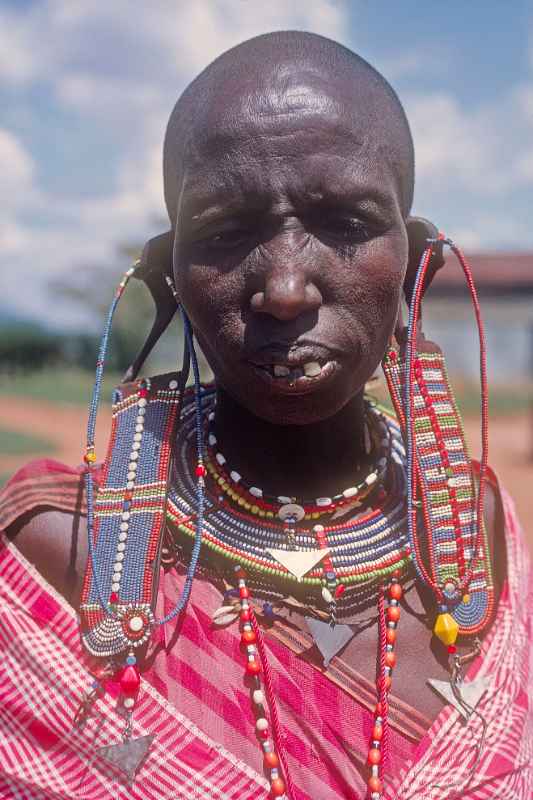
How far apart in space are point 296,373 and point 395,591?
52 centimetres

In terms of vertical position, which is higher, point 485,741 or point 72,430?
point 72,430

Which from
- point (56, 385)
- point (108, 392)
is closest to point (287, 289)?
point (108, 392)

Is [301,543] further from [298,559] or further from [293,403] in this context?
[293,403]

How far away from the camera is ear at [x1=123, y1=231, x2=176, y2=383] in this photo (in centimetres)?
159

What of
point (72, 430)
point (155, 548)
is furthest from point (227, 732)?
point (72, 430)

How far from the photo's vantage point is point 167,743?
1343mm

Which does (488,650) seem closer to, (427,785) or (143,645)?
(427,785)

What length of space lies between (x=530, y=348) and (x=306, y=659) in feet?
67.1

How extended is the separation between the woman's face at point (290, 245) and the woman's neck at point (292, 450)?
14cm

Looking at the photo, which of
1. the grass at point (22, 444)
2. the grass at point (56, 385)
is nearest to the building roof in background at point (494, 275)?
the grass at point (56, 385)

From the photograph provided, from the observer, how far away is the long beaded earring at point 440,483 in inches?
60.1

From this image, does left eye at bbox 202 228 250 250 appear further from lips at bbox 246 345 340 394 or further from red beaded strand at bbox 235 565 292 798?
red beaded strand at bbox 235 565 292 798

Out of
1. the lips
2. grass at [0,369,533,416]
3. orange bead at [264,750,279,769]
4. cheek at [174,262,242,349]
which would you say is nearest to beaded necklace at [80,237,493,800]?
orange bead at [264,750,279,769]

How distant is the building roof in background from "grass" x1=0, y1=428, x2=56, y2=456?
867 centimetres
